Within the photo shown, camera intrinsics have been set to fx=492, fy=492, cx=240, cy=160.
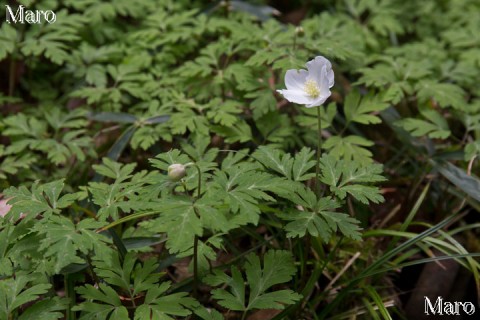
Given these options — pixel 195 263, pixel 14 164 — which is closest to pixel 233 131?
pixel 195 263

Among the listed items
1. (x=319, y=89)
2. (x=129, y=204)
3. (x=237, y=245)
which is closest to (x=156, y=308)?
(x=129, y=204)

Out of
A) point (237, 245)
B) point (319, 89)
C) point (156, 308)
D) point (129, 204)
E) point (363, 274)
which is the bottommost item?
point (237, 245)

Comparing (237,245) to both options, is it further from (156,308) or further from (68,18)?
(68,18)

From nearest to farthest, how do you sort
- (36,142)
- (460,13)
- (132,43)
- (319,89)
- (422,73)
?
1. (319,89)
2. (36,142)
3. (422,73)
4. (132,43)
5. (460,13)

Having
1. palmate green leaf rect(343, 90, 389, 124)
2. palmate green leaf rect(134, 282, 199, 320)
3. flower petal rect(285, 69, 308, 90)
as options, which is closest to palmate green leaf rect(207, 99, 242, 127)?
flower petal rect(285, 69, 308, 90)

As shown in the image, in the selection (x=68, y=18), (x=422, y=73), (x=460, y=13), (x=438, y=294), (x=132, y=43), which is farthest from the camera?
(x=460, y=13)

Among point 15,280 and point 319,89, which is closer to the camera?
point 15,280

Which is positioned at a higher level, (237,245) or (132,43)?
(132,43)

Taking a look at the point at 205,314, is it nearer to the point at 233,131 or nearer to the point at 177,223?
the point at 177,223
